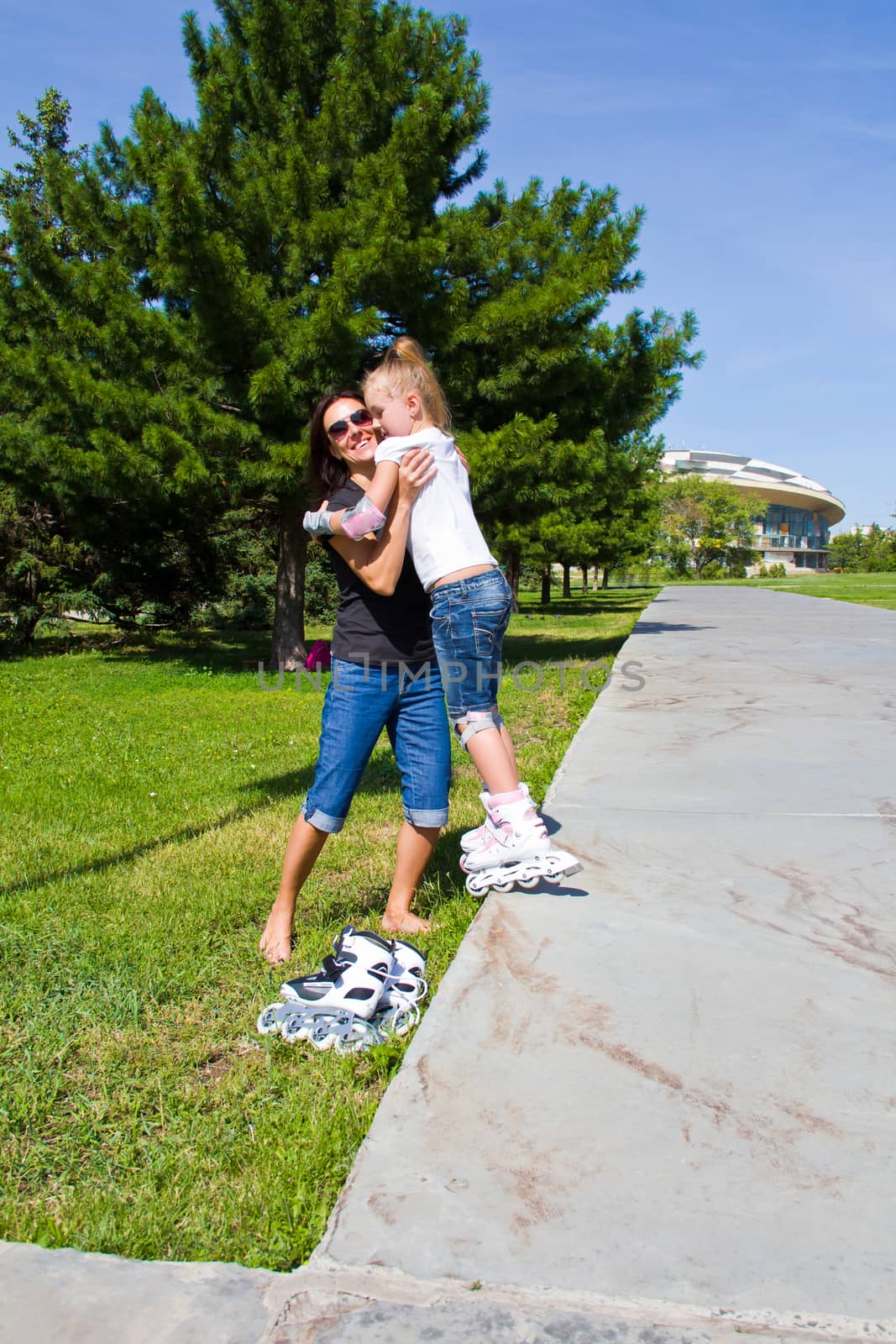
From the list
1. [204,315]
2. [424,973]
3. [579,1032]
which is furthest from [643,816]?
[204,315]

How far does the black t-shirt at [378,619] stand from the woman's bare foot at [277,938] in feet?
2.74

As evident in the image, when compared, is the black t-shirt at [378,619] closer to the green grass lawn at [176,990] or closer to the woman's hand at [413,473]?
the woman's hand at [413,473]

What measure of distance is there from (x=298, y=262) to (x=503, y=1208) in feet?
35.2

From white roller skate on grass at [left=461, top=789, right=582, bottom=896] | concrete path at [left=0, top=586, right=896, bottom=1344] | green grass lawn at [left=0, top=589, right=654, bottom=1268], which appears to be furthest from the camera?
white roller skate on grass at [left=461, top=789, right=582, bottom=896]

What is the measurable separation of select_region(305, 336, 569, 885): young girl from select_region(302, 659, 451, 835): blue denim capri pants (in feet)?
0.27

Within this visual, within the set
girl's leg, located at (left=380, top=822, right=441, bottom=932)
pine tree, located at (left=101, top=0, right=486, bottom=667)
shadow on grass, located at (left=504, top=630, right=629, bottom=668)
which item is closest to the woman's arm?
girl's leg, located at (left=380, top=822, right=441, bottom=932)

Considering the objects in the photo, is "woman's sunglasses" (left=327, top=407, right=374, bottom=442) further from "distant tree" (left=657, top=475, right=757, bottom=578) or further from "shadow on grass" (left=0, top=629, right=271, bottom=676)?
"distant tree" (left=657, top=475, right=757, bottom=578)

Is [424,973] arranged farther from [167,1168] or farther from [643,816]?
[643,816]

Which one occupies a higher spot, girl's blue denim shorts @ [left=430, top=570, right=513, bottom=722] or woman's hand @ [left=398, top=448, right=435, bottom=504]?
woman's hand @ [left=398, top=448, right=435, bottom=504]

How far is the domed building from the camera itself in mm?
117875

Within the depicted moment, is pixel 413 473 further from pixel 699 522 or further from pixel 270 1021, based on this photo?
pixel 699 522

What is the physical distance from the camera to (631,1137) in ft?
6.04

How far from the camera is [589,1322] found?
56.0 inches

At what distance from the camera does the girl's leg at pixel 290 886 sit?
298cm
